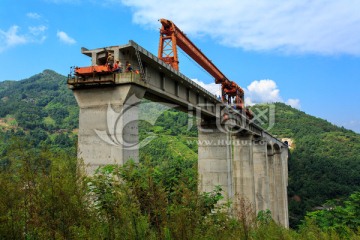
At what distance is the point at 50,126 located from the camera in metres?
123

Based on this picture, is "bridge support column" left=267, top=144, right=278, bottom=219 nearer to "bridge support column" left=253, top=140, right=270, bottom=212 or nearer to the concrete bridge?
"bridge support column" left=253, top=140, right=270, bottom=212

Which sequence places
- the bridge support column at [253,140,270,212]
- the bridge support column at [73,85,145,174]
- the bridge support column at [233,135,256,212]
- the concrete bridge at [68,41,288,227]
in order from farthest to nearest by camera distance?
the bridge support column at [253,140,270,212] < the bridge support column at [233,135,256,212] < the concrete bridge at [68,41,288,227] < the bridge support column at [73,85,145,174]

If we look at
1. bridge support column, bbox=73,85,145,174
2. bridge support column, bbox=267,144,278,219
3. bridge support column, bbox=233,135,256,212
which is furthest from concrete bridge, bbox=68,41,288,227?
bridge support column, bbox=267,144,278,219

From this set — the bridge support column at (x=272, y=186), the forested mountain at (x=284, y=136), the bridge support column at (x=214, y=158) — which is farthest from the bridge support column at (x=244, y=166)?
the bridge support column at (x=272, y=186)

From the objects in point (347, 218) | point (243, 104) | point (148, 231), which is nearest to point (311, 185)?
point (243, 104)

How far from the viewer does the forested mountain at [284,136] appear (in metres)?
60.8

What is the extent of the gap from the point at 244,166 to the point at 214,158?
909 cm

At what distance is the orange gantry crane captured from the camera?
67.3ft

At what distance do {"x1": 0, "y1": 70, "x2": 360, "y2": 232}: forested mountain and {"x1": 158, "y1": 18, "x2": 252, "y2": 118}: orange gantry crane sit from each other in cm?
760

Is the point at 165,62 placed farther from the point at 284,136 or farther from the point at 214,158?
the point at 284,136

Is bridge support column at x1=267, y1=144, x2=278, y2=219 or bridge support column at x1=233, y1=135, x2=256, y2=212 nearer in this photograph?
bridge support column at x1=233, y1=135, x2=256, y2=212

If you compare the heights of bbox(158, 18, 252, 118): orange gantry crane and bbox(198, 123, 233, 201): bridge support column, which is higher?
bbox(158, 18, 252, 118): orange gantry crane

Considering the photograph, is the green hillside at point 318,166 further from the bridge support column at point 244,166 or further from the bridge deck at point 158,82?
the bridge deck at point 158,82

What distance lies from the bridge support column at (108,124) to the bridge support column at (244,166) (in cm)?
2205
